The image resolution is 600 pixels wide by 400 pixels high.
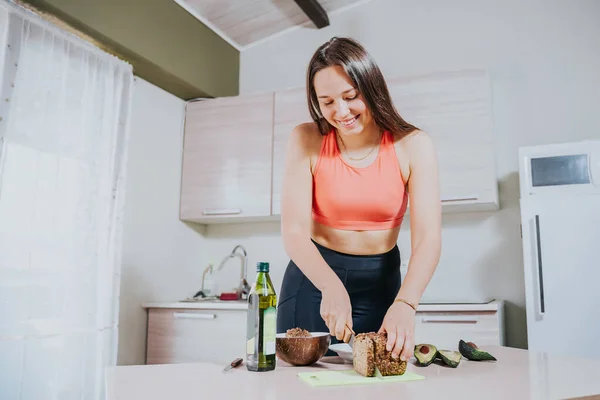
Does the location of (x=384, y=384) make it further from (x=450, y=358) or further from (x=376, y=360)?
(x=450, y=358)

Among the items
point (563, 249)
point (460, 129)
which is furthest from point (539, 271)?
point (460, 129)

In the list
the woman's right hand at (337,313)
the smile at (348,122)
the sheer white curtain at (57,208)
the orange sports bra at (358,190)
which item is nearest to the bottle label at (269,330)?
the woman's right hand at (337,313)

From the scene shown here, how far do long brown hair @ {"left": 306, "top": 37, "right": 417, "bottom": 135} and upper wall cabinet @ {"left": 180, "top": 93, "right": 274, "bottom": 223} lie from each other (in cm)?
190

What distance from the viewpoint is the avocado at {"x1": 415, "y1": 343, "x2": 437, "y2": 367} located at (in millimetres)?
1136

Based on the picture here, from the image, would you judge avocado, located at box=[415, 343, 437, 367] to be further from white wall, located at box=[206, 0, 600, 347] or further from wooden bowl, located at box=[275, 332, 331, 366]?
white wall, located at box=[206, 0, 600, 347]

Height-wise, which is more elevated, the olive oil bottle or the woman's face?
the woman's face

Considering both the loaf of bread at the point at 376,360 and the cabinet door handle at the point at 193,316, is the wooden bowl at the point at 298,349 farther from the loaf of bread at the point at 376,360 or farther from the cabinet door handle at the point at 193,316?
the cabinet door handle at the point at 193,316

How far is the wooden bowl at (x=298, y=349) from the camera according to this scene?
1139 millimetres

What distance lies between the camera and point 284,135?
332 centimetres

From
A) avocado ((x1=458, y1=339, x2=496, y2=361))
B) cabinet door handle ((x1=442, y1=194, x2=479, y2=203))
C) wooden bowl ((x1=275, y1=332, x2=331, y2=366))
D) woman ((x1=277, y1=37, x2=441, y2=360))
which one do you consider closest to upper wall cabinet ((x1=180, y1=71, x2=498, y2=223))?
cabinet door handle ((x1=442, y1=194, x2=479, y2=203))

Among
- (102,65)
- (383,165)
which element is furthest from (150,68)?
(383,165)

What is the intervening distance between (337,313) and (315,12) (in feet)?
9.29

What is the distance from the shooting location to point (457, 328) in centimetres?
257

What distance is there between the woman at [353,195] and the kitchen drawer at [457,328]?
116 cm
